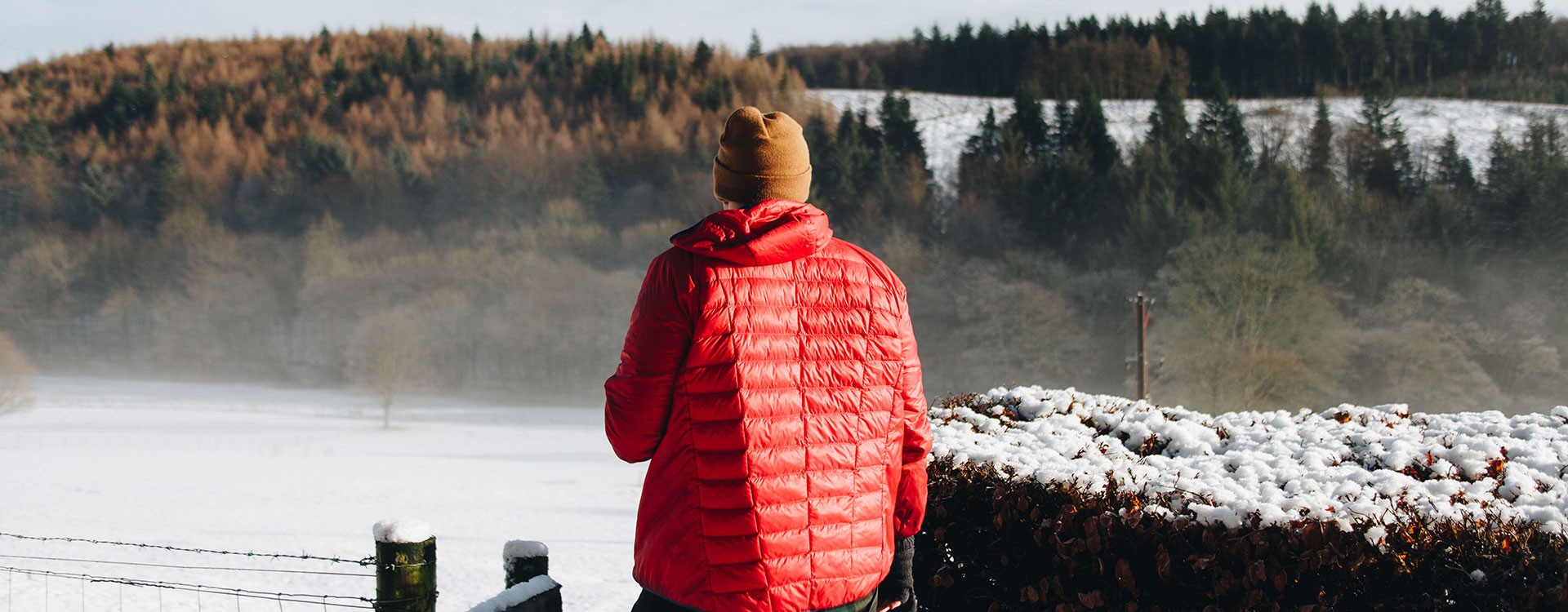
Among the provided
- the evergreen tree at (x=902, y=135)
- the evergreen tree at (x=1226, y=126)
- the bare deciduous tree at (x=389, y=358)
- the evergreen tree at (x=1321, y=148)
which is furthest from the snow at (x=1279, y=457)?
the evergreen tree at (x=902, y=135)

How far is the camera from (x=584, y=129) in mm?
69625

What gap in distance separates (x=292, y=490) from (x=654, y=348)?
28495 millimetres

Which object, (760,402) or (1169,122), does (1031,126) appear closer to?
(1169,122)

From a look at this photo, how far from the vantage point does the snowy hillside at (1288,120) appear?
52719mm

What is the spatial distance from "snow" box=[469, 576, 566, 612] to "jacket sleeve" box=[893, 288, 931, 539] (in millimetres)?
1197

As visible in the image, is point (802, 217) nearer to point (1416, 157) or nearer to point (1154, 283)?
point (1154, 283)

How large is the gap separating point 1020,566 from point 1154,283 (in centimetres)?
3955

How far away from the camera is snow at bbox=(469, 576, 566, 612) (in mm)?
2693

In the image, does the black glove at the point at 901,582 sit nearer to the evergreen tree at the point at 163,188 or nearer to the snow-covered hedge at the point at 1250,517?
the snow-covered hedge at the point at 1250,517

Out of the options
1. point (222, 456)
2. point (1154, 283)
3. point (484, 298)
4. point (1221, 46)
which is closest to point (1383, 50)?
point (1221, 46)

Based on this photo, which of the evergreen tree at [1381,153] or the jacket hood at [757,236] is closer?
the jacket hood at [757,236]

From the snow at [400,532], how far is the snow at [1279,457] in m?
1.57

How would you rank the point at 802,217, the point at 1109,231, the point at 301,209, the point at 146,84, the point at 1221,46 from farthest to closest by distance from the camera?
the point at 146,84, the point at 1221,46, the point at 301,209, the point at 1109,231, the point at 802,217

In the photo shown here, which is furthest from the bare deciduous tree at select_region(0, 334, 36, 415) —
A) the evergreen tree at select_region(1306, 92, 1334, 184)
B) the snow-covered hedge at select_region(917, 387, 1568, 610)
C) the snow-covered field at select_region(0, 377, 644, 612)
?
the evergreen tree at select_region(1306, 92, 1334, 184)
